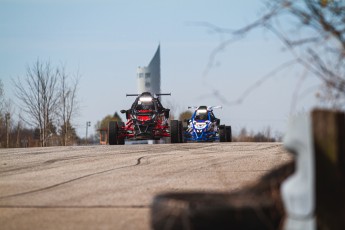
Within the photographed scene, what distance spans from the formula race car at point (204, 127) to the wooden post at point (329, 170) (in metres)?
19.5

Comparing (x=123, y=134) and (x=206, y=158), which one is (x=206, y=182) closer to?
(x=206, y=158)

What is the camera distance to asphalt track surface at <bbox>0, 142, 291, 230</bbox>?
3.82 m

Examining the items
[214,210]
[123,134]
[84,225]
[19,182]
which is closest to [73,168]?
→ [19,182]

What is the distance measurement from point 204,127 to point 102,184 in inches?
663

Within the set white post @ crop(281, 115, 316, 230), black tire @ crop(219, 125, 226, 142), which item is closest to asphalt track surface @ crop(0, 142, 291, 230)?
white post @ crop(281, 115, 316, 230)

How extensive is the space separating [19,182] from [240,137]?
4756cm

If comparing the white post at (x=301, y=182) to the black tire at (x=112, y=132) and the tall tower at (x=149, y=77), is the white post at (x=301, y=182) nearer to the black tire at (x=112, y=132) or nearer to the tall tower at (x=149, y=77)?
the black tire at (x=112, y=132)

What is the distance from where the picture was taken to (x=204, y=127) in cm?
2228

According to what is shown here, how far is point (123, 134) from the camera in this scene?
1930cm

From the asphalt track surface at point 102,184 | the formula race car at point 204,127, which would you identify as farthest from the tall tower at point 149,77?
the asphalt track surface at point 102,184

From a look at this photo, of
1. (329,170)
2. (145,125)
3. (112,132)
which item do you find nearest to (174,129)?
(145,125)

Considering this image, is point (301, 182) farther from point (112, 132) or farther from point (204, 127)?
point (204, 127)

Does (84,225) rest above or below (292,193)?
below

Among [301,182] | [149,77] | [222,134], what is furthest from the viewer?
[149,77]
